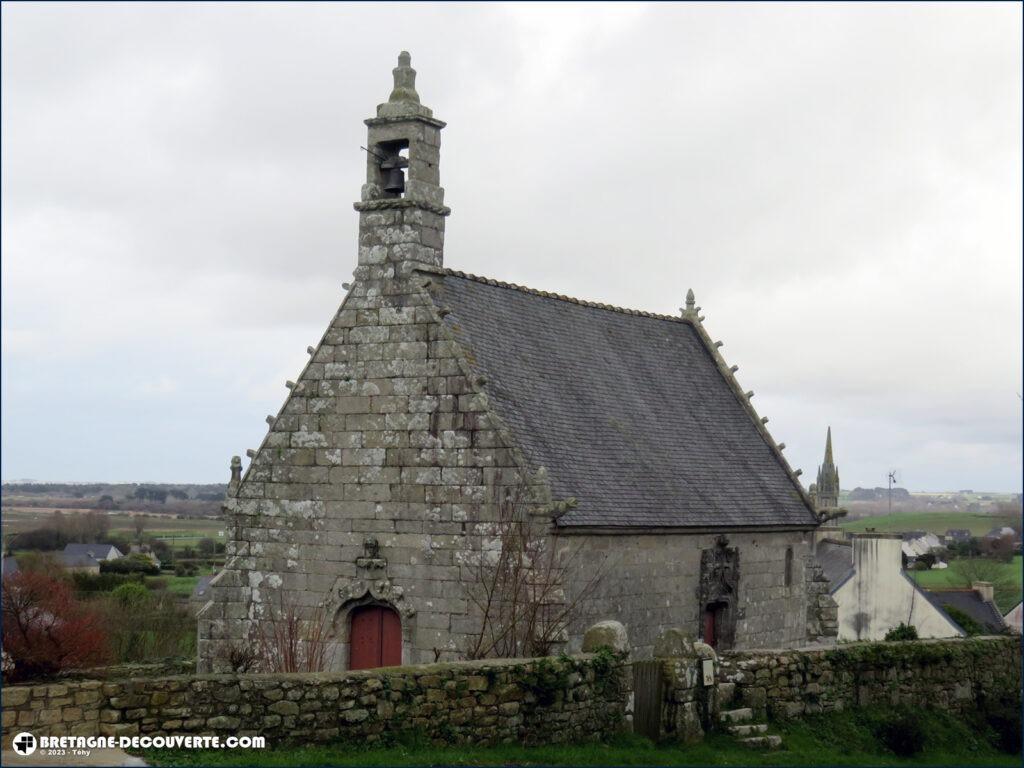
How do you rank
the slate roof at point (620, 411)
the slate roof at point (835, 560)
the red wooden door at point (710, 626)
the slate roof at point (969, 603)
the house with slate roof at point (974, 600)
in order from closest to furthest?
1. the slate roof at point (620, 411)
2. the red wooden door at point (710, 626)
3. the slate roof at point (835, 560)
4. the house with slate roof at point (974, 600)
5. the slate roof at point (969, 603)

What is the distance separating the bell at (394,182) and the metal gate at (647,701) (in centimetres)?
1043

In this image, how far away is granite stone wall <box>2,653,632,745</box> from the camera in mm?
13781

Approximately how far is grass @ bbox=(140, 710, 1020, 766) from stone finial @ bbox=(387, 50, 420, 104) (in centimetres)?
1223

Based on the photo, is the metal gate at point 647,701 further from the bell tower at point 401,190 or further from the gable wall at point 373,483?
the bell tower at point 401,190

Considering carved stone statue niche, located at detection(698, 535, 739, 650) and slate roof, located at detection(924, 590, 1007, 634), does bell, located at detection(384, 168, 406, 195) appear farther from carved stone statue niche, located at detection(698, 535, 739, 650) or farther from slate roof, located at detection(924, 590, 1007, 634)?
slate roof, located at detection(924, 590, 1007, 634)

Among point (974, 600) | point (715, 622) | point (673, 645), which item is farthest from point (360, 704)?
point (974, 600)

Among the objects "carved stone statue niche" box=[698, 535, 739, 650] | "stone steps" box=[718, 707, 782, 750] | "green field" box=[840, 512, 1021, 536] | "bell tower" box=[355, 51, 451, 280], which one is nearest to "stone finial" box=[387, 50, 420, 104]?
"bell tower" box=[355, 51, 451, 280]

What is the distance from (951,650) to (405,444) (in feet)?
28.9

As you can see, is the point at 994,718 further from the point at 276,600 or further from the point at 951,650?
the point at 276,600

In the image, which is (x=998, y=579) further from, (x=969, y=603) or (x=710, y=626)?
(x=710, y=626)

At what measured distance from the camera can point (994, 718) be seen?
21.4 meters

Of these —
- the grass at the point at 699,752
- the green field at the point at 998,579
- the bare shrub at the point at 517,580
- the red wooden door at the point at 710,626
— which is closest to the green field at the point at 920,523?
the green field at the point at 998,579

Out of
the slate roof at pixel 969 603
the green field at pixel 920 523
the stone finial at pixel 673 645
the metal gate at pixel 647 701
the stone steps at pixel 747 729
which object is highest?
the green field at pixel 920 523

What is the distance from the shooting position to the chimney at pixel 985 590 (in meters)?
59.4
